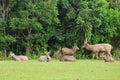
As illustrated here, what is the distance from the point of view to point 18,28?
22.3 metres

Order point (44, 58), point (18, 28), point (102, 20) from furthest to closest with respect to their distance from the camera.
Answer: point (102, 20), point (18, 28), point (44, 58)

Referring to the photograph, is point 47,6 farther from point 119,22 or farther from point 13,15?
point 119,22

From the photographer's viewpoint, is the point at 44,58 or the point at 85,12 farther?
the point at 85,12

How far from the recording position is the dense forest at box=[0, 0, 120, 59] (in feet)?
74.4

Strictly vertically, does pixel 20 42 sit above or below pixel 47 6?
below

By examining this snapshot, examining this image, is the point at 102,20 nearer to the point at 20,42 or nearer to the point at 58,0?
the point at 58,0

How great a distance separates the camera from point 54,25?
24.0m

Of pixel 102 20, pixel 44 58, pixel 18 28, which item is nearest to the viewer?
pixel 44 58

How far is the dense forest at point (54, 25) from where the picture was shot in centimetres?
2269

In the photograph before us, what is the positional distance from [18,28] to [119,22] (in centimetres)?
647

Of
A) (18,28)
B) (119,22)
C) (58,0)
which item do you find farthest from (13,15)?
(119,22)

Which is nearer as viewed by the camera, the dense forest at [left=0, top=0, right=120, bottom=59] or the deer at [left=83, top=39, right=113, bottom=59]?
the deer at [left=83, top=39, right=113, bottom=59]

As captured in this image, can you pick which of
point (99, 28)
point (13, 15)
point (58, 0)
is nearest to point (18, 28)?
point (13, 15)

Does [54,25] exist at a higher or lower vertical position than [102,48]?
higher
